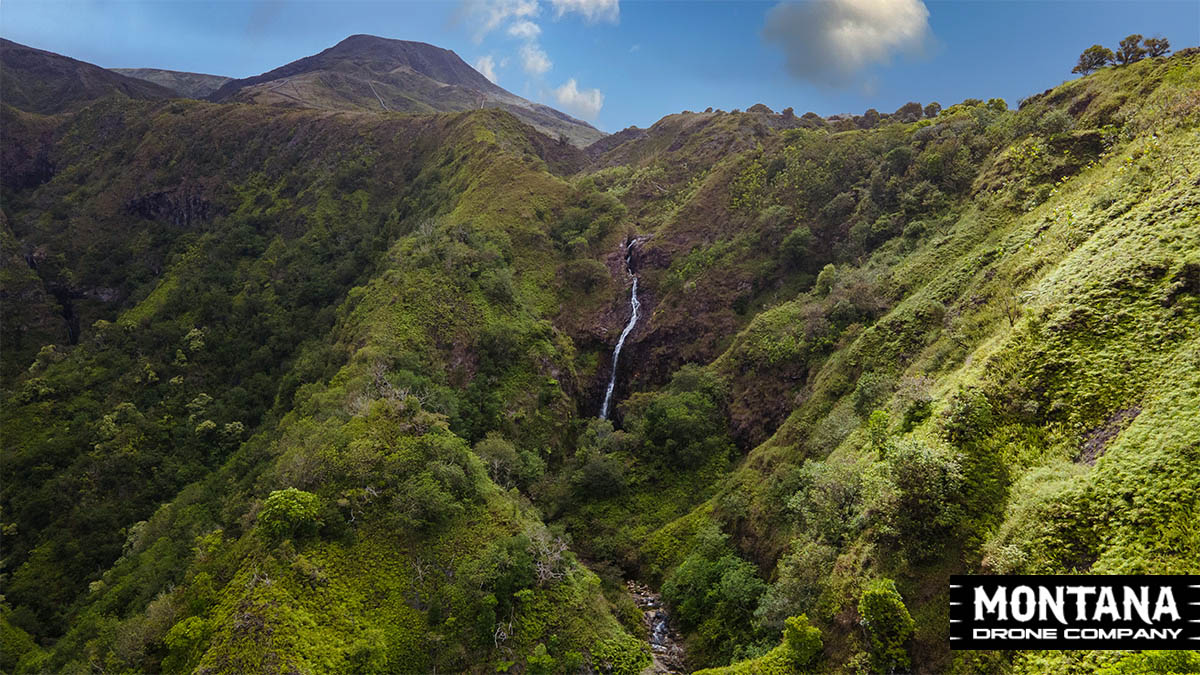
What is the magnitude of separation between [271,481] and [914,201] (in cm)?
4539

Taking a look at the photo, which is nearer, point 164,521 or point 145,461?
point 164,521

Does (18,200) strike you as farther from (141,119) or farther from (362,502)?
(362,502)

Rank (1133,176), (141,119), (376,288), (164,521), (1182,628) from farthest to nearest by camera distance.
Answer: (141,119)
(376,288)
(164,521)
(1133,176)
(1182,628)

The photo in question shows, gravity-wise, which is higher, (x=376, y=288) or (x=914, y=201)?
(x=914, y=201)

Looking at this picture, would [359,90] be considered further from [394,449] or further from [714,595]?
[714,595]

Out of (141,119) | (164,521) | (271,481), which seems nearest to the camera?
(271,481)

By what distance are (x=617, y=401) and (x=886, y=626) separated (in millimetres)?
33424

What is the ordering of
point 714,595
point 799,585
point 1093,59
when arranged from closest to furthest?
point 799,585, point 714,595, point 1093,59

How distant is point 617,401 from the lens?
48.4 meters

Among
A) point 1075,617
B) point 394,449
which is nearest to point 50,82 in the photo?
point 394,449

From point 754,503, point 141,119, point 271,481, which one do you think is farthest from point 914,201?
point 141,119

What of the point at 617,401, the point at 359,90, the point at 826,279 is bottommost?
the point at 617,401

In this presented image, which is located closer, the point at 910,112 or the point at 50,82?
the point at 910,112

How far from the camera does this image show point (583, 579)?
2522 centimetres
